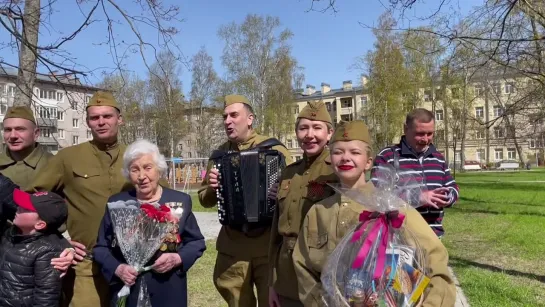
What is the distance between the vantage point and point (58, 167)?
3.78m

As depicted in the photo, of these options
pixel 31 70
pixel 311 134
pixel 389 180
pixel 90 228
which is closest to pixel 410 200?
pixel 389 180

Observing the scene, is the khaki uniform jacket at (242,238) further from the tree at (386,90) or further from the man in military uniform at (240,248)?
the tree at (386,90)

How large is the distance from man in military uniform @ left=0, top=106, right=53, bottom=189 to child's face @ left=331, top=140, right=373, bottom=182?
106 inches

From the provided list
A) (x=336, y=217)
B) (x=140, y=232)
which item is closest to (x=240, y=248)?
(x=140, y=232)

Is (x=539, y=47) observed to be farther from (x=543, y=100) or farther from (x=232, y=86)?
(x=232, y=86)

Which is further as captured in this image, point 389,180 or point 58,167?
point 58,167

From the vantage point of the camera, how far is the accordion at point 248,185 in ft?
12.3

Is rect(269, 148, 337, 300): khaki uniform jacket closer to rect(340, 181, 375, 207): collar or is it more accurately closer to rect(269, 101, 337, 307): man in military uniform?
rect(269, 101, 337, 307): man in military uniform

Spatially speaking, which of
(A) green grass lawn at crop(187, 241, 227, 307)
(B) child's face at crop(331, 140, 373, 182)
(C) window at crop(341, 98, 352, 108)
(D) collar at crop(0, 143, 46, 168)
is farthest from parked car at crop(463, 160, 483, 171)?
(B) child's face at crop(331, 140, 373, 182)

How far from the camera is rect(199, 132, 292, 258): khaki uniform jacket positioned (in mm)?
3939

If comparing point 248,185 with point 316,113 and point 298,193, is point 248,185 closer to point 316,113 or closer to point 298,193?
point 298,193

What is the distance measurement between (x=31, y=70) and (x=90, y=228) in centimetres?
294

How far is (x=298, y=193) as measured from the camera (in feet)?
10.9

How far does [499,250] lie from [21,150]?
824cm
